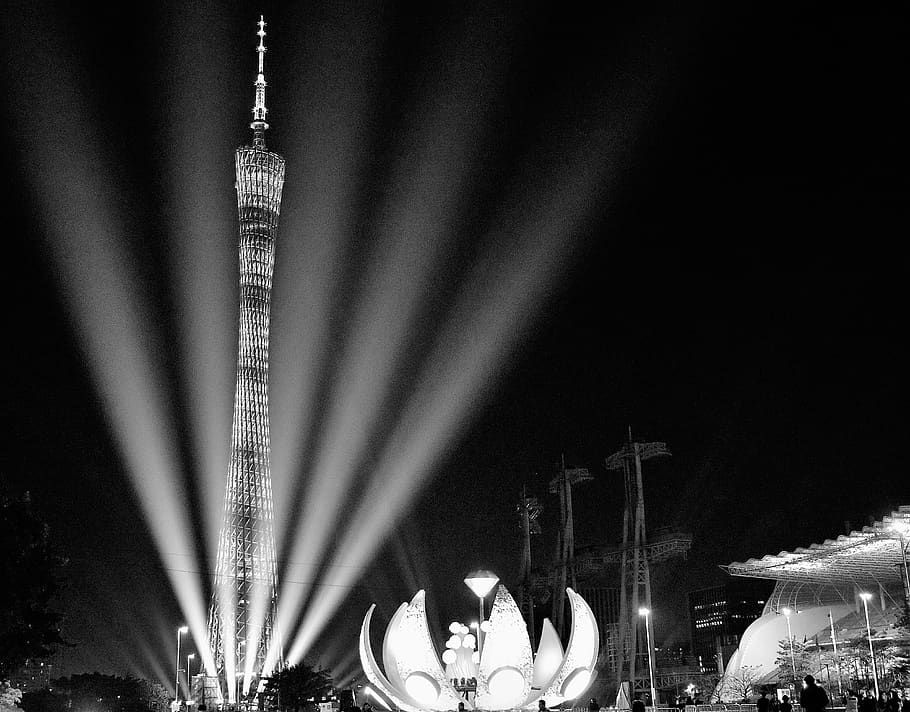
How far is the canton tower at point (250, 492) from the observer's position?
189 feet

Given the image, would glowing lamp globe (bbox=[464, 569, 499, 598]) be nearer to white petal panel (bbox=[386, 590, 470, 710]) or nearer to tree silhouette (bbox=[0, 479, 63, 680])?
white petal panel (bbox=[386, 590, 470, 710])

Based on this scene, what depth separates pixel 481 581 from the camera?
30094mm

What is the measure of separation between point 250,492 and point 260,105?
26742 millimetres

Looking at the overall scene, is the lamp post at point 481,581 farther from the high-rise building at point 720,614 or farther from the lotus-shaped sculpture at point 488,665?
the high-rise building at point 720,614

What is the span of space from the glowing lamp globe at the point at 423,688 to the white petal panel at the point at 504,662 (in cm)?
115

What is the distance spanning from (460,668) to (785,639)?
47.1 meters

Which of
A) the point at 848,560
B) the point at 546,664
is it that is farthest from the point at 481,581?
the point at 848,560

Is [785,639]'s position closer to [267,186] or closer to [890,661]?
[890,661]

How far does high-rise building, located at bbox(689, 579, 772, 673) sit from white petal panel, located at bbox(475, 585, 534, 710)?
130947mm

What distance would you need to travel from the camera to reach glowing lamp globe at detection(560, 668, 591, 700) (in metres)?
27.4

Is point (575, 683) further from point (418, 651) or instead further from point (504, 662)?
point (418, 651)

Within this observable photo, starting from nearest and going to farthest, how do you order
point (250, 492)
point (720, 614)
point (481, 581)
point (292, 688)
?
point (481, 581) < point (292, 688) < point (250, 492) < point (720, 614)

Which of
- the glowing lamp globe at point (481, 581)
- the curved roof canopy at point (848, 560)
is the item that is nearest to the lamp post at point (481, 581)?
the glowing lamp globe at point (481, 581)

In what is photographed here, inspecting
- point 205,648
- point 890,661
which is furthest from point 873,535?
point 205,648
